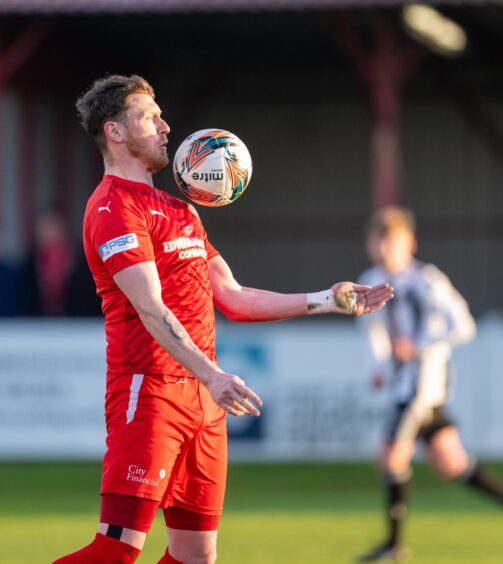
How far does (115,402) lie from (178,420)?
0.23 metres

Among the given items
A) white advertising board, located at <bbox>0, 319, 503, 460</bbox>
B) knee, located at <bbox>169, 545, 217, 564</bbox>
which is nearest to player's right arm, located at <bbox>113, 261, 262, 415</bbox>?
knee, located at <bbox>169, 545, 217, 564</bbox>

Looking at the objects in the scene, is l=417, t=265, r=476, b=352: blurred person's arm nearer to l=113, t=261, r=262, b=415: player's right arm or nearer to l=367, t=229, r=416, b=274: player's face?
l=367, t=229, r=416, b=274: player's face

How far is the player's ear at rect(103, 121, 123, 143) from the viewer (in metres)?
5.10

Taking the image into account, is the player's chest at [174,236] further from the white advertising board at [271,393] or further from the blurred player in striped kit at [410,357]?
the white advertising board at [271,393]

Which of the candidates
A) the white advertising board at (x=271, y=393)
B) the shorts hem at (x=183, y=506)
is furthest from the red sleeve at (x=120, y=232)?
the white advertising board at (x=271, y=393)

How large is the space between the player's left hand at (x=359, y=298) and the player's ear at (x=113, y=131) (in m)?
0.97

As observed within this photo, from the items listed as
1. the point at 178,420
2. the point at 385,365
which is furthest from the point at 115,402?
the point at 385,365

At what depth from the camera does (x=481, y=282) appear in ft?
84.8

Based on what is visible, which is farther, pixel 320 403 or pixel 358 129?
pixel 358 129

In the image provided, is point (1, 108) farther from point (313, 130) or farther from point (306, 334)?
point (306, 334)

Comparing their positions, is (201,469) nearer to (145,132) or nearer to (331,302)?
(331,302)

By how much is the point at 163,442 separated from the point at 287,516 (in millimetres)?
5518

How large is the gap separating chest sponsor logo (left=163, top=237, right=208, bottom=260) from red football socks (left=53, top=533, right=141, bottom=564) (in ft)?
3.40

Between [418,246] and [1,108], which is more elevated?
[1,108]
